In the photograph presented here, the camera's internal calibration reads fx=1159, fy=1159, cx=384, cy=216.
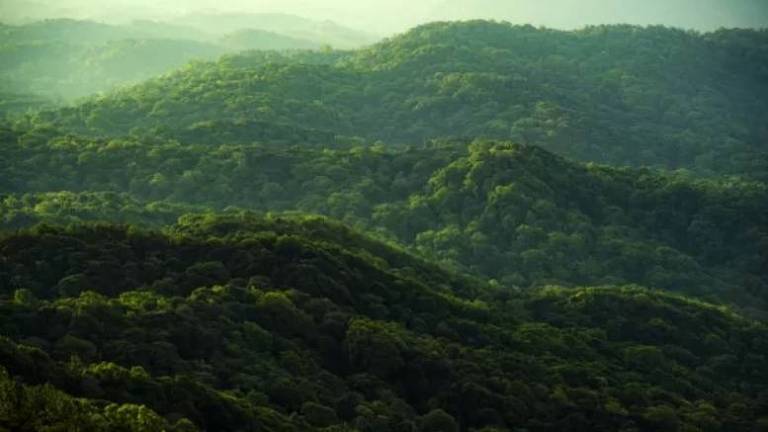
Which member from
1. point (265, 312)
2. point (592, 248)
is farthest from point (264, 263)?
point (592, 248)

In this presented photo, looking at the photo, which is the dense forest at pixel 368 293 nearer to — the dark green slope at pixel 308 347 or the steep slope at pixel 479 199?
the dark green slope at pixel 308 347

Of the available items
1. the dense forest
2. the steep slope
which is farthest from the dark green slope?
the steep slope

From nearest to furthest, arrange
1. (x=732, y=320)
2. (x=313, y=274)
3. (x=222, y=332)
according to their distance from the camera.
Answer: (x=222, y=332) → (x=313, y=274) → (x=732, y=320)

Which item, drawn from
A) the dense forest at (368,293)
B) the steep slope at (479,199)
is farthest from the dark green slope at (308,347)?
the steep slope at (479,199)

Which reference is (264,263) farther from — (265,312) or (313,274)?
(265,312)

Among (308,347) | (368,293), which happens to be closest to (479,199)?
(368,293)

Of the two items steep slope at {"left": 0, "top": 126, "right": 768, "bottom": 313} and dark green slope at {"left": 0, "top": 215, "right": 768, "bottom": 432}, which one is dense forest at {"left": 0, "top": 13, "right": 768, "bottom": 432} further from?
steep slope at {"left": 0, "top": 126, "right": 768, "bottom": 313}
